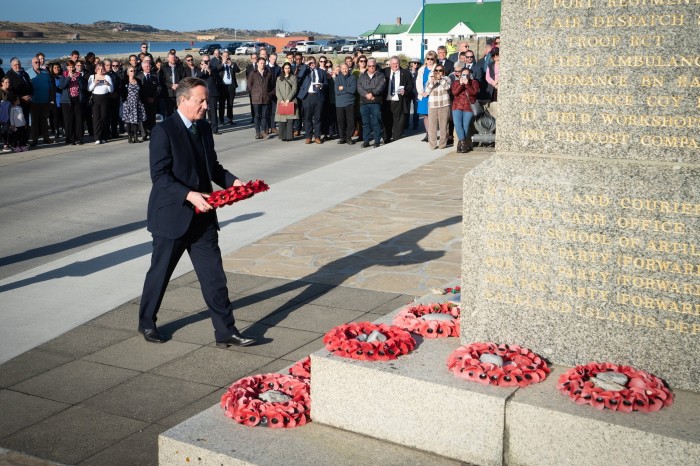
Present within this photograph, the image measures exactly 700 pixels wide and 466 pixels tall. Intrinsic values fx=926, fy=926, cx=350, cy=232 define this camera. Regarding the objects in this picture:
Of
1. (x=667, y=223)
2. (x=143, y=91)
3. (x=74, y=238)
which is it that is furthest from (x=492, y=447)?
(x=143, y=91)

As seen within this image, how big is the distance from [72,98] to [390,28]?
107 m

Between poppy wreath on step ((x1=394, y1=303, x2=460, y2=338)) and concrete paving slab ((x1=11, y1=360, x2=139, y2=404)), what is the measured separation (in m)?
2.06

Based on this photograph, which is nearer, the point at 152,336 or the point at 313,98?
the point at 152,336

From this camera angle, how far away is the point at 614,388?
4816 mm

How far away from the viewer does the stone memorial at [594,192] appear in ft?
16.3

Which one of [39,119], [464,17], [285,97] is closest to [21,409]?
[285,97]

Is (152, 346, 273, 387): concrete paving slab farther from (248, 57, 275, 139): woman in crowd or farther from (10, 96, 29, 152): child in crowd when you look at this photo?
(248, 57, 275, 139): woman in crowd

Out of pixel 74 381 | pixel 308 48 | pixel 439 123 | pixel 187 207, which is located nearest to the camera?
pixel 74 381

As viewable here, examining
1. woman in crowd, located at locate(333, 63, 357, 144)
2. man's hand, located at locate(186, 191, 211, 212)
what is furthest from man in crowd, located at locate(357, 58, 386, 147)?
man's hand, located at locate(186, 191, 211, 212)

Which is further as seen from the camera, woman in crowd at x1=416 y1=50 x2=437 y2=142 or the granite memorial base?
woman in crowd at x1=416 y1=50 x2=437 y2=142

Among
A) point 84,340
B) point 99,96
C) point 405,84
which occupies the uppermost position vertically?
point 405,84

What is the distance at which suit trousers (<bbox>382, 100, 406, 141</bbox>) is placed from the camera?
829 inches

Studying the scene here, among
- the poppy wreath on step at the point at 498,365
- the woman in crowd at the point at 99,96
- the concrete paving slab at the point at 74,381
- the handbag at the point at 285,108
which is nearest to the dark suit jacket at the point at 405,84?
the handbag at the point at 285,108

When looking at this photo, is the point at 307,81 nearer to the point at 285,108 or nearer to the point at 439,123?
Result: the point at 285,108
